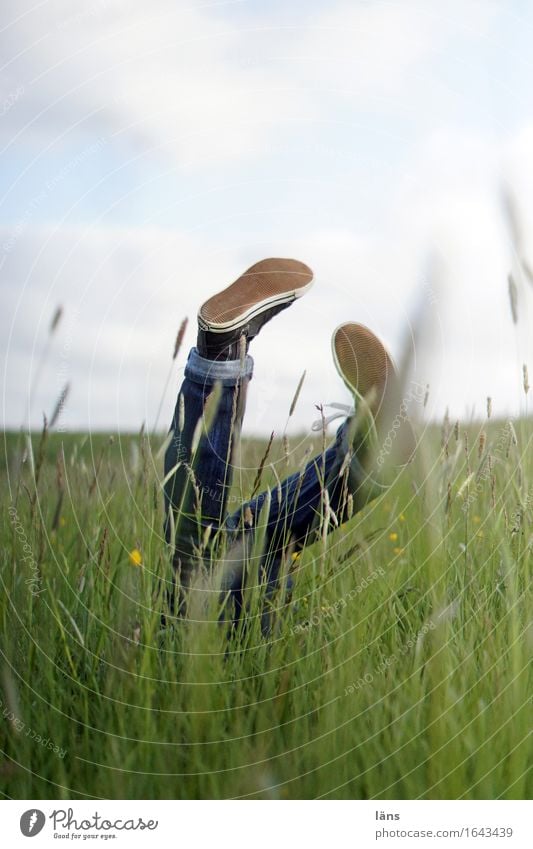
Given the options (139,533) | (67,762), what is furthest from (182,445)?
(67,762)

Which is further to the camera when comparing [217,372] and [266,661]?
[217,372]

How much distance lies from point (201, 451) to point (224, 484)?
9 centimetres

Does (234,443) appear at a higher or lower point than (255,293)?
Result: lower

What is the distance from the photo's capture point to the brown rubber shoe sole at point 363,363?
5.66ft

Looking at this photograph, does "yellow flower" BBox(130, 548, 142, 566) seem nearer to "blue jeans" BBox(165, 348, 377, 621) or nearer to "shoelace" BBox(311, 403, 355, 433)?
"blue jeans" BBox(165, 348, 377, 621)

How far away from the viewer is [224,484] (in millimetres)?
1737

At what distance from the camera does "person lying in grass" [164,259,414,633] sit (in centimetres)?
168

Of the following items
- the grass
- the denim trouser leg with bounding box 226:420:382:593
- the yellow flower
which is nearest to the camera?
the grass

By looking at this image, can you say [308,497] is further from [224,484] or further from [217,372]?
[217,372]

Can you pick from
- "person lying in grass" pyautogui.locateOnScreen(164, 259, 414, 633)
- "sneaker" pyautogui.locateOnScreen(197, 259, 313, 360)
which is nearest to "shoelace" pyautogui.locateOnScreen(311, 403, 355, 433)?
"person lying in grass" pyautogui.locateOnScreen(164, 259, 414, 633)

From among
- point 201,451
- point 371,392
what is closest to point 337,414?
point 371,392

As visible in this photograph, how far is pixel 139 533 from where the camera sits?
170cm
